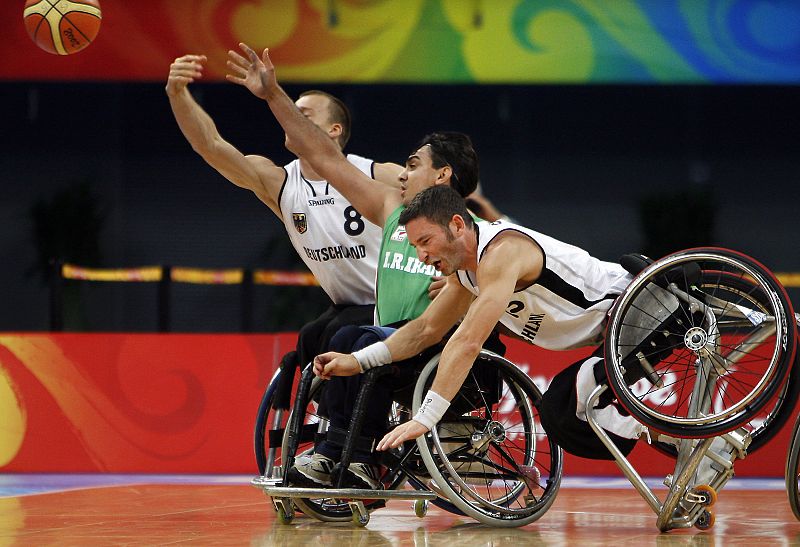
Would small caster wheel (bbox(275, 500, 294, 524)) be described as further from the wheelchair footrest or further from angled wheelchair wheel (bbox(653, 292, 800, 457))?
angled wheelchair wheel (bbox(653, 292, 800, 457))

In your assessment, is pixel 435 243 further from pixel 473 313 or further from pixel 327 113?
pixel 327 113

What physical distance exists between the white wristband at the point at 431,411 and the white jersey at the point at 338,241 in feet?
4.12

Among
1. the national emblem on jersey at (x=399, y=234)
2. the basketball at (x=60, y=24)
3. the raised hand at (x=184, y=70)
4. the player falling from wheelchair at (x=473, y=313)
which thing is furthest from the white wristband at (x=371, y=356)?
the basketball at (x=60, y=24)

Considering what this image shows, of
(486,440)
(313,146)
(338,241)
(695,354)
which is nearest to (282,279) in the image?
(338,241)

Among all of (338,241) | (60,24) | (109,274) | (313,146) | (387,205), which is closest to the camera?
(313,146)

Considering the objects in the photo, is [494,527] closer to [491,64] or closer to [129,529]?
[129,529]

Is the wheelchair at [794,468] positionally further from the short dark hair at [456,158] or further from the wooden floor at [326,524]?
the short dark hair at [456,158]

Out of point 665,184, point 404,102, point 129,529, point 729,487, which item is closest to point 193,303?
point 404,102

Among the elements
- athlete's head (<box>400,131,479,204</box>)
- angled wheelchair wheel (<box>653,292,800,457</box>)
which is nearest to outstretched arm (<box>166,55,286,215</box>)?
athlete's head (<box>400,131,479,204</box>)

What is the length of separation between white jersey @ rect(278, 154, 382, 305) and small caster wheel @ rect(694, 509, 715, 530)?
160 centimetres

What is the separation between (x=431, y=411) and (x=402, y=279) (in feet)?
2.61

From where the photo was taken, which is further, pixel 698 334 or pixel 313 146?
pixel 313 146

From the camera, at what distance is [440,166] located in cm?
409

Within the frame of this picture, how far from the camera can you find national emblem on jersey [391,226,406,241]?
13.2 feet
